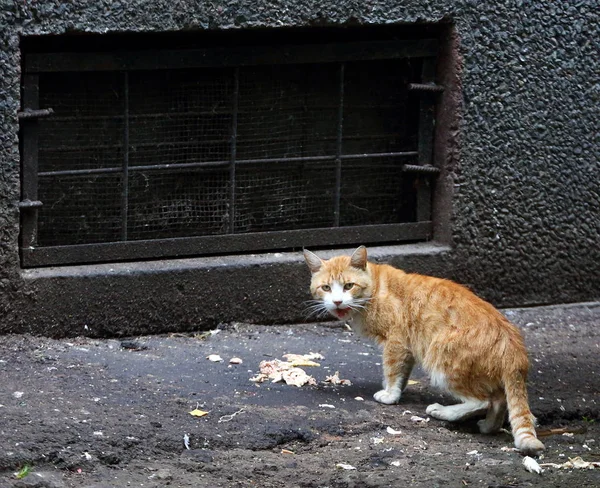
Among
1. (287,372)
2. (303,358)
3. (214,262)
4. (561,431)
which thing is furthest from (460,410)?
(214,262)

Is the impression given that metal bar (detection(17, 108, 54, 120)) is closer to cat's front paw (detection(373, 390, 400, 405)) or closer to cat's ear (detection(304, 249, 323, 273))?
cat's ear (detection(304, 249, 323, 273))

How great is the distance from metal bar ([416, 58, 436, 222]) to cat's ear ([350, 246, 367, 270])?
4.57 feet

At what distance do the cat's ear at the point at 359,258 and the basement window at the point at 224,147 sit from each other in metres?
1.07

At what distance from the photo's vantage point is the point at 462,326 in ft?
17.4

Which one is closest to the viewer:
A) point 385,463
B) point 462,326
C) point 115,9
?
point 385,463

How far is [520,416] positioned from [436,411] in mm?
493

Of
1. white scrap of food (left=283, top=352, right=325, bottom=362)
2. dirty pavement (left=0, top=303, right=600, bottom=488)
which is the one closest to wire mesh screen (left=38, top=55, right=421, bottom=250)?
dirty pavement (left=0, top=303, right=600, bottom=488)

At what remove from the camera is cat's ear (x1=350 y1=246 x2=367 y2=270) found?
5.65m

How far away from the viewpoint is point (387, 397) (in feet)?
18.2

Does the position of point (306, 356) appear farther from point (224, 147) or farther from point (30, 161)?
point (30, 161)

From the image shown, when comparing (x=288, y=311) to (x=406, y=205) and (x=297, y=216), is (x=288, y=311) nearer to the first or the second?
(x=297, y=216)

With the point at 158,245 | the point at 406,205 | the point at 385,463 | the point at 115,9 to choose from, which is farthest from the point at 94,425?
the point at 406,205

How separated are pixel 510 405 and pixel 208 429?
1.33 m

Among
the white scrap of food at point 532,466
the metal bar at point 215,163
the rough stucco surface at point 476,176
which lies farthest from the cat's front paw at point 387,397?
the metal bar at point 215,163
